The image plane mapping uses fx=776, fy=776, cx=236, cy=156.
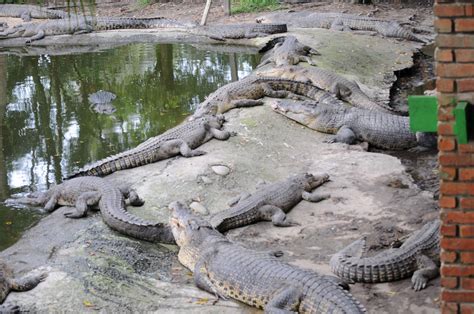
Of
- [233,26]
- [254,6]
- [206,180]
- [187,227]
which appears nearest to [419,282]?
[187,227]

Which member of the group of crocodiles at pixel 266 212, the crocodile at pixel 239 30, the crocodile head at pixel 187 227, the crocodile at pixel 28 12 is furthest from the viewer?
the crocodile at pixel 28 12

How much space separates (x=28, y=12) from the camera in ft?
73.7

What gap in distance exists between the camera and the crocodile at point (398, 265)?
20.1 feet

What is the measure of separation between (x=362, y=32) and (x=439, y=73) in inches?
505

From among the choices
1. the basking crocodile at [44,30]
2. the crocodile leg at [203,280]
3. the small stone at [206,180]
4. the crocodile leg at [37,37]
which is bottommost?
the crocodile leg at [203,280]

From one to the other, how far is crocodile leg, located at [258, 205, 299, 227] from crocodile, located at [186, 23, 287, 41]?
1006 cm

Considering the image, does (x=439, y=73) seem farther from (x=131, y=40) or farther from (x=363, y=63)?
(x=131, y=40)

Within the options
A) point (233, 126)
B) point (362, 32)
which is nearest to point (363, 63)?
point (362, 32)

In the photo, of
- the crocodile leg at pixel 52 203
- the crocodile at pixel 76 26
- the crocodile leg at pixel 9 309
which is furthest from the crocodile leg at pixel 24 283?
the crocodile at pixel 76 26

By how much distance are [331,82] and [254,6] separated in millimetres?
9752

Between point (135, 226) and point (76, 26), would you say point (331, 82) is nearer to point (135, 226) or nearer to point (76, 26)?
point (135, 226)

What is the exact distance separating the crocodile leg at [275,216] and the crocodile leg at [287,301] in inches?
72.5

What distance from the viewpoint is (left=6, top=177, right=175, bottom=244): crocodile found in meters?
7.26

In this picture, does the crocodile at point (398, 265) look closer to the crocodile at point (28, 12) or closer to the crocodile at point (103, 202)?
the crocodile at point (103, 202)
